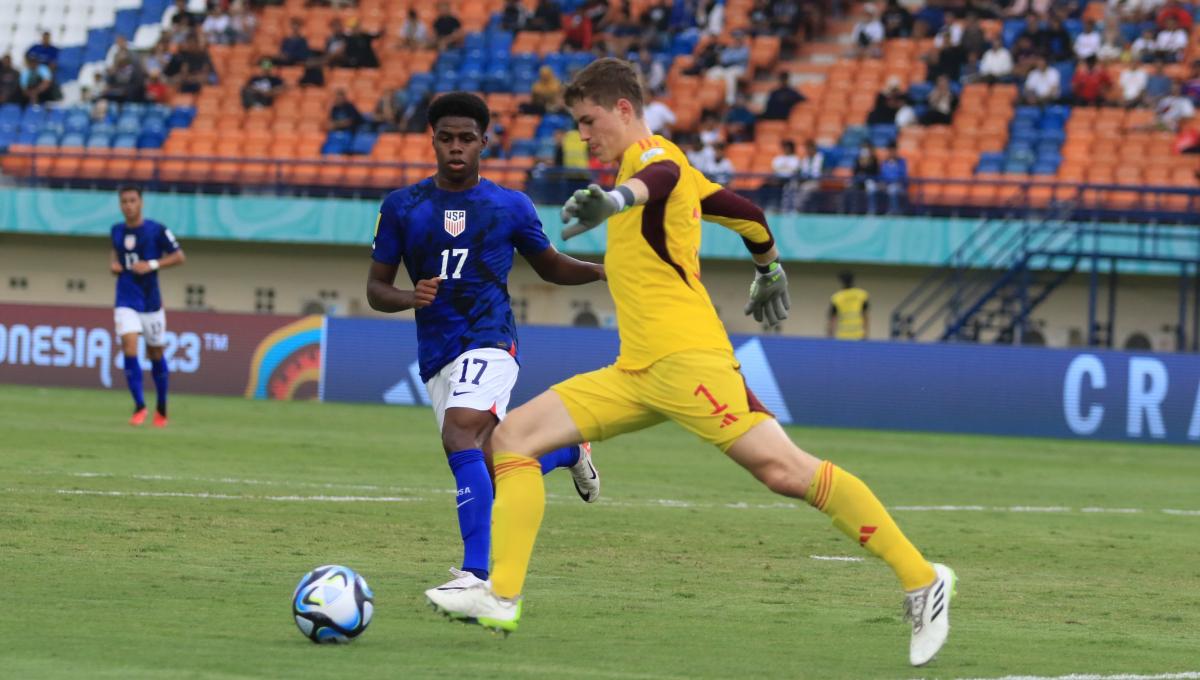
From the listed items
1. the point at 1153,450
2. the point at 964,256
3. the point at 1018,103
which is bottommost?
the point at 1153,450

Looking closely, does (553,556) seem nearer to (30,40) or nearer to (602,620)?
(602,620)

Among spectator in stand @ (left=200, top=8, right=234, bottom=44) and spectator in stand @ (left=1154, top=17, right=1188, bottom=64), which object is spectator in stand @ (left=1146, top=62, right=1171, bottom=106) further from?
spectator in stand @ (left=200, top=8, right=234, bottom=44)

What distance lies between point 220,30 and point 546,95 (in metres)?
8.62

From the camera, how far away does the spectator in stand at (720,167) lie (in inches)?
1243

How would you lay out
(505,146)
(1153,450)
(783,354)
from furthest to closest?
(505,146) → (783,354) → (1153,450)

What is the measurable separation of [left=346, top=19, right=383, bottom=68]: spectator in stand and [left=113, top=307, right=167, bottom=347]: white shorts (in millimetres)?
18129

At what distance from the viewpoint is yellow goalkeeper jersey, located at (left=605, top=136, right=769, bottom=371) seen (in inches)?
284

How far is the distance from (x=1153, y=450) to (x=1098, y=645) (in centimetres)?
1669

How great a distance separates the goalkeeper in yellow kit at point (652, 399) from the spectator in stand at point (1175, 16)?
2694 cm

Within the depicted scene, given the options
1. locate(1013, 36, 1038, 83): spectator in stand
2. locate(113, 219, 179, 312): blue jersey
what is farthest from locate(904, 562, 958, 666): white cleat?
locate(1013, 36, 1038, 83): spectator in stand

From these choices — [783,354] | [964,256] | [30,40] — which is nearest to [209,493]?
[783,354]

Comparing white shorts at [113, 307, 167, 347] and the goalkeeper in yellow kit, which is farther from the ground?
the goalkeeper in yellow kit

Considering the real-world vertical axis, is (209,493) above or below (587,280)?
below

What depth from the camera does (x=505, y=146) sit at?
34.0 metres
